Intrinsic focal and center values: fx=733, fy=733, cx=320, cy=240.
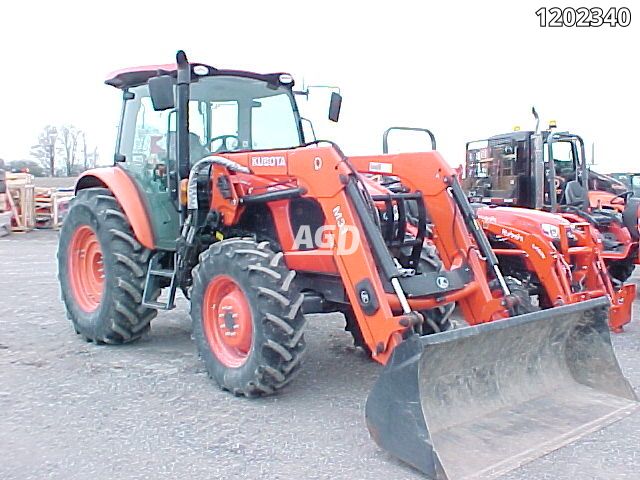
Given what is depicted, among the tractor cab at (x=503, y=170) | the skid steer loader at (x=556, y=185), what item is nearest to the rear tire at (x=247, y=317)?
the skid steer loader at (x=556, y=185)

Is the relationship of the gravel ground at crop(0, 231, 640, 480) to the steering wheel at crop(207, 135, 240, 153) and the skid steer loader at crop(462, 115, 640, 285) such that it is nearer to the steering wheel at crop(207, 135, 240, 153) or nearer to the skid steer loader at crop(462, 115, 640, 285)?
the steering wheel at crop(207, 135, 240, 153)

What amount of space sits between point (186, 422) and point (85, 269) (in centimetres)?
280

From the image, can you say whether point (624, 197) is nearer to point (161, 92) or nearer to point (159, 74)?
point (159, 74)

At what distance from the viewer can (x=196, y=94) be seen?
5852 millimetres

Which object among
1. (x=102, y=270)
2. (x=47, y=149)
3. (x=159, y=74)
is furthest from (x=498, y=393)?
(x=47, y=149)

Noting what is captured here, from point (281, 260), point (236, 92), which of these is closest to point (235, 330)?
point (281, 260)

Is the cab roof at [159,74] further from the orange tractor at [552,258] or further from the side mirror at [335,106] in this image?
the orange tractor at [552,258]

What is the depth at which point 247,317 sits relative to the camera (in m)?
4.79

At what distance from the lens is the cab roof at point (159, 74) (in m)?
5.77

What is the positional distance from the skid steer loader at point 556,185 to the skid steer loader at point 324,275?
3.11 meters

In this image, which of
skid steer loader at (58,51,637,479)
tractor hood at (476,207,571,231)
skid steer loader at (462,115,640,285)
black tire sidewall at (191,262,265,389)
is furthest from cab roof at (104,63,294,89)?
skid steer loader at (462,115,640,285)

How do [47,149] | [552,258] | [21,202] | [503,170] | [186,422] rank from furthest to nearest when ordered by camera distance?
[47,149] < [21,202] < [503,170] < [552,258] < [186,422]

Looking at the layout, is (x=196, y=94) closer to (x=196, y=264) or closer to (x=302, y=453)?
(x=196, y=264)

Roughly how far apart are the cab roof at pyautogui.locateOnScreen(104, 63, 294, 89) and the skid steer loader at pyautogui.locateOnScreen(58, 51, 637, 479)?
2cm
